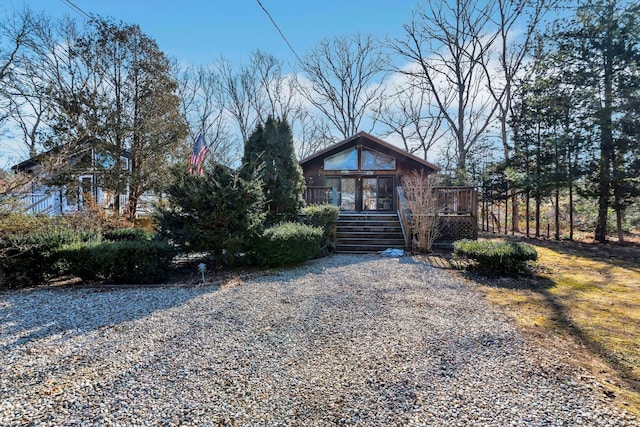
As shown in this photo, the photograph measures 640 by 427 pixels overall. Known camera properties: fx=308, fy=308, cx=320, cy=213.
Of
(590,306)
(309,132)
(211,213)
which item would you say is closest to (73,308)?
(211,213)

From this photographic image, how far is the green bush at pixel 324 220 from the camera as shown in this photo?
361 inches

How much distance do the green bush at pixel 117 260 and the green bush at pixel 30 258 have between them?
0.96ft

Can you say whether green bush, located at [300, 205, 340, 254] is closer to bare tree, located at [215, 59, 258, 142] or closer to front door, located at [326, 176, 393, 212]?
front door, located at [326, 176, 393, 212]

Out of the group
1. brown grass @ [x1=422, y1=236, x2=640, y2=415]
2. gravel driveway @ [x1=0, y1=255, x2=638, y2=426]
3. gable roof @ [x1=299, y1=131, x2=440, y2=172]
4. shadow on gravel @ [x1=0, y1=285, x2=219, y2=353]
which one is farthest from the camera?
gable roof @ [x1=299, y1=131, x2=440, y2=172]

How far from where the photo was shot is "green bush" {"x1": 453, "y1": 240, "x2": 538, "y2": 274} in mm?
6055

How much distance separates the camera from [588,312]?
4250mm

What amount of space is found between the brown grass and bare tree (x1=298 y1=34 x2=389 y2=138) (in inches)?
825

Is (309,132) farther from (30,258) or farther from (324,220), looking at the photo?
(30,258)

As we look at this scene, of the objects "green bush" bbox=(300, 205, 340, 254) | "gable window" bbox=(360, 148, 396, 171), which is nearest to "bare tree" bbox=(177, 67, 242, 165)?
"gable window" bbox=(360, 148, 396, 171)

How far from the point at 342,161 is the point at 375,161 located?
159 cm

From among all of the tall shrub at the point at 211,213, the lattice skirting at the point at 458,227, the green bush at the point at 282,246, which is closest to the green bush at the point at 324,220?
the green bush at the point at 282,246

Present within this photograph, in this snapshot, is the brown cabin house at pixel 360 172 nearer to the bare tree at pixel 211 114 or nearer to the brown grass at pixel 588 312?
the brown grass at pixel 588 312

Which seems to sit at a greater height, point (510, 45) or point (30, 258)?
point (510, 45)

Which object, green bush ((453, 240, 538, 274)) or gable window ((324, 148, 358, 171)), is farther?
gable window ((324, 148, 358, 171))
